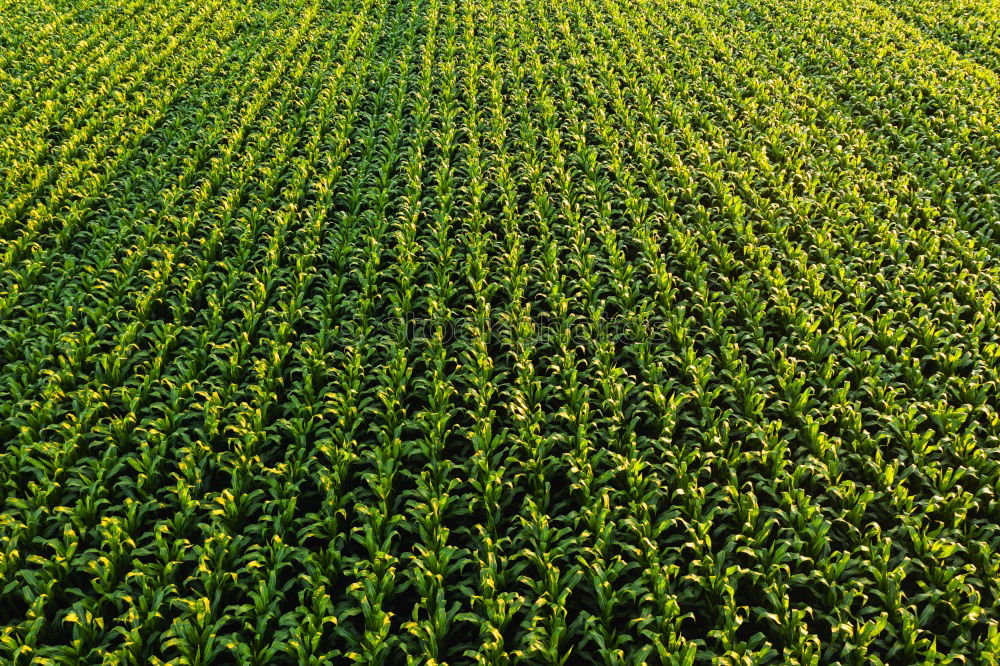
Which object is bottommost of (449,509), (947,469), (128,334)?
(128,334)

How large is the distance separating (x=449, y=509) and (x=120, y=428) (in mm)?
2444

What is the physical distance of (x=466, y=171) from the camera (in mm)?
8734

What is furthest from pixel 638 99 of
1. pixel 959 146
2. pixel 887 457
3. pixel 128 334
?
pixel 128 334

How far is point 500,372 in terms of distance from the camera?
5891mm

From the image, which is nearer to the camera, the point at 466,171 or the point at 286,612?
the point at 286,612

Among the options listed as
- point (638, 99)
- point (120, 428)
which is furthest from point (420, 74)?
point (120, 428)

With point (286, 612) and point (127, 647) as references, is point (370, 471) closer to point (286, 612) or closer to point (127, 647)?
point (286, 612)

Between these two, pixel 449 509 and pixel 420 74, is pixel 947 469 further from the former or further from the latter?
pixel 420 74

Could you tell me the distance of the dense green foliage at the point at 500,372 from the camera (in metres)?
4.07

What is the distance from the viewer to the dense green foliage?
4066 millimetres

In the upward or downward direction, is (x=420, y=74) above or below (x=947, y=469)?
below

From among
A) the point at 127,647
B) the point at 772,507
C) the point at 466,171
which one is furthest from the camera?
the point at 466,171

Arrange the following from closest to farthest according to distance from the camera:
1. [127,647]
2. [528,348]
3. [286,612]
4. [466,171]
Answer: [127,647]
[286,612]
[528,348]
[466,171]

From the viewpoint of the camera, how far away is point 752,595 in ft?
13.8
